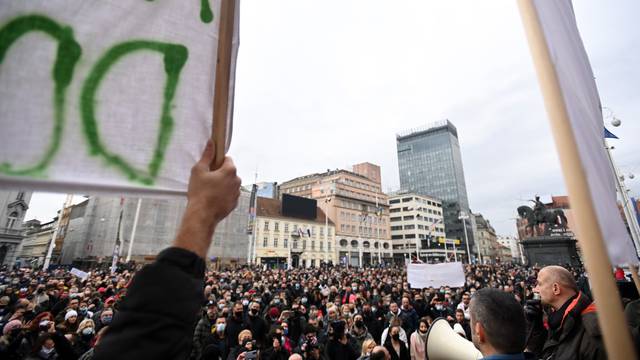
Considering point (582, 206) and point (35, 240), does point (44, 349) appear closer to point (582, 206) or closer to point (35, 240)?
point (582, 206)

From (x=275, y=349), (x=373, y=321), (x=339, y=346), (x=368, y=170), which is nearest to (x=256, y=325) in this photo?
(x=275, y=349)

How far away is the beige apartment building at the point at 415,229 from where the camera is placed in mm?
67688

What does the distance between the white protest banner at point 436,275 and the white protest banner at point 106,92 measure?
38.3ft

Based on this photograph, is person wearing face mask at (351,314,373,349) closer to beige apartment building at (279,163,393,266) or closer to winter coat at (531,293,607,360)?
winter coat at (531,293,607,360)

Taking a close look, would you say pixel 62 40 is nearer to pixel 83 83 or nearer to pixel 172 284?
pixel 83 83

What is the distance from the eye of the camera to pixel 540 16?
1259 mm

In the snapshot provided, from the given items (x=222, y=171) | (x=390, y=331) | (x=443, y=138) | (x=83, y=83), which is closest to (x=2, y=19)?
(x=83, y=83)

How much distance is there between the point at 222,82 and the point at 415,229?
71172 mm

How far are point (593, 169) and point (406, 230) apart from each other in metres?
72.4

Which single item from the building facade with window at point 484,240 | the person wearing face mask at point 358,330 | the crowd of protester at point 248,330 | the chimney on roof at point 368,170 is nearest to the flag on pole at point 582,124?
the crowd of protester at point 248,330

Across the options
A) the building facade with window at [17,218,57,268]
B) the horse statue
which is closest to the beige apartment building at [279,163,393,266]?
the horse statue

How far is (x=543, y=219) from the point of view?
2781 centimetres

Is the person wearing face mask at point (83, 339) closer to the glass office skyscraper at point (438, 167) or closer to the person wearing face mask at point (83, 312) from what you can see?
the person wearing face mask at point (83, 312)

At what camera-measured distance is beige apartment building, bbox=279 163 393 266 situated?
187 ft
